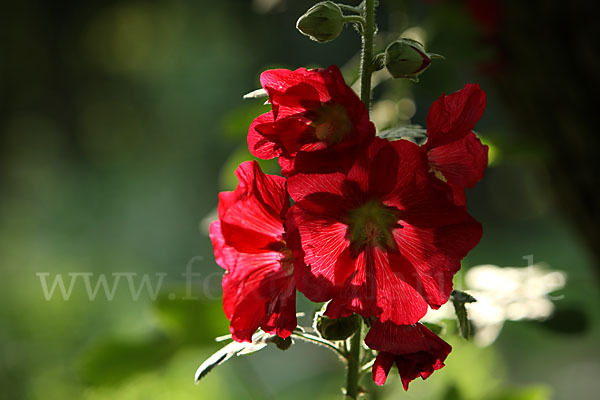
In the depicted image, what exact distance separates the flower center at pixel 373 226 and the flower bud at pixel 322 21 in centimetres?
8

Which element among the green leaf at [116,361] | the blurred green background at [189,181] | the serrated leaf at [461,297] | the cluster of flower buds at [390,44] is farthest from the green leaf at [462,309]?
the green leaf at [116,361]

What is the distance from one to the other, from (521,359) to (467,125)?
212 centimetres

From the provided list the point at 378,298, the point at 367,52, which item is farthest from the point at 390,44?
the point at 378,298

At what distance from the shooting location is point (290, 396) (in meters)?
1.61

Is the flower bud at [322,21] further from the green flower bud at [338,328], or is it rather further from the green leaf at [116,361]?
the green leaf at [116,361]

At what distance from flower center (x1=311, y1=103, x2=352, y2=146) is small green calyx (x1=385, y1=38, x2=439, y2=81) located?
1.2 inches

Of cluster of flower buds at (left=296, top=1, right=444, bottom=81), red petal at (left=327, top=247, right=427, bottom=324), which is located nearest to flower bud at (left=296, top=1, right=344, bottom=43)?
cluster of flower buds at (left=296, top=1, right=444, bottom=81)

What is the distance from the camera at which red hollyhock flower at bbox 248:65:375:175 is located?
25cm

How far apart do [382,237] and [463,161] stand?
0.05m

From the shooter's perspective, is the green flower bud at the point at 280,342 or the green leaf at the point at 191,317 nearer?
the green flower bud at the point at 280,342

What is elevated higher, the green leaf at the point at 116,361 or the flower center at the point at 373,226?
the flower center at the point at 373,226

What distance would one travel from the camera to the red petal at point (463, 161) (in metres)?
0.27

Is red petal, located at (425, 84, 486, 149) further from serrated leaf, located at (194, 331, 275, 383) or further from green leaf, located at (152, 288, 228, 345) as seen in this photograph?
green leaf, located at (152, 288, 228, 345)

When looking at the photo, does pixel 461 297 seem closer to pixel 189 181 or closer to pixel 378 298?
pixel 378 298
